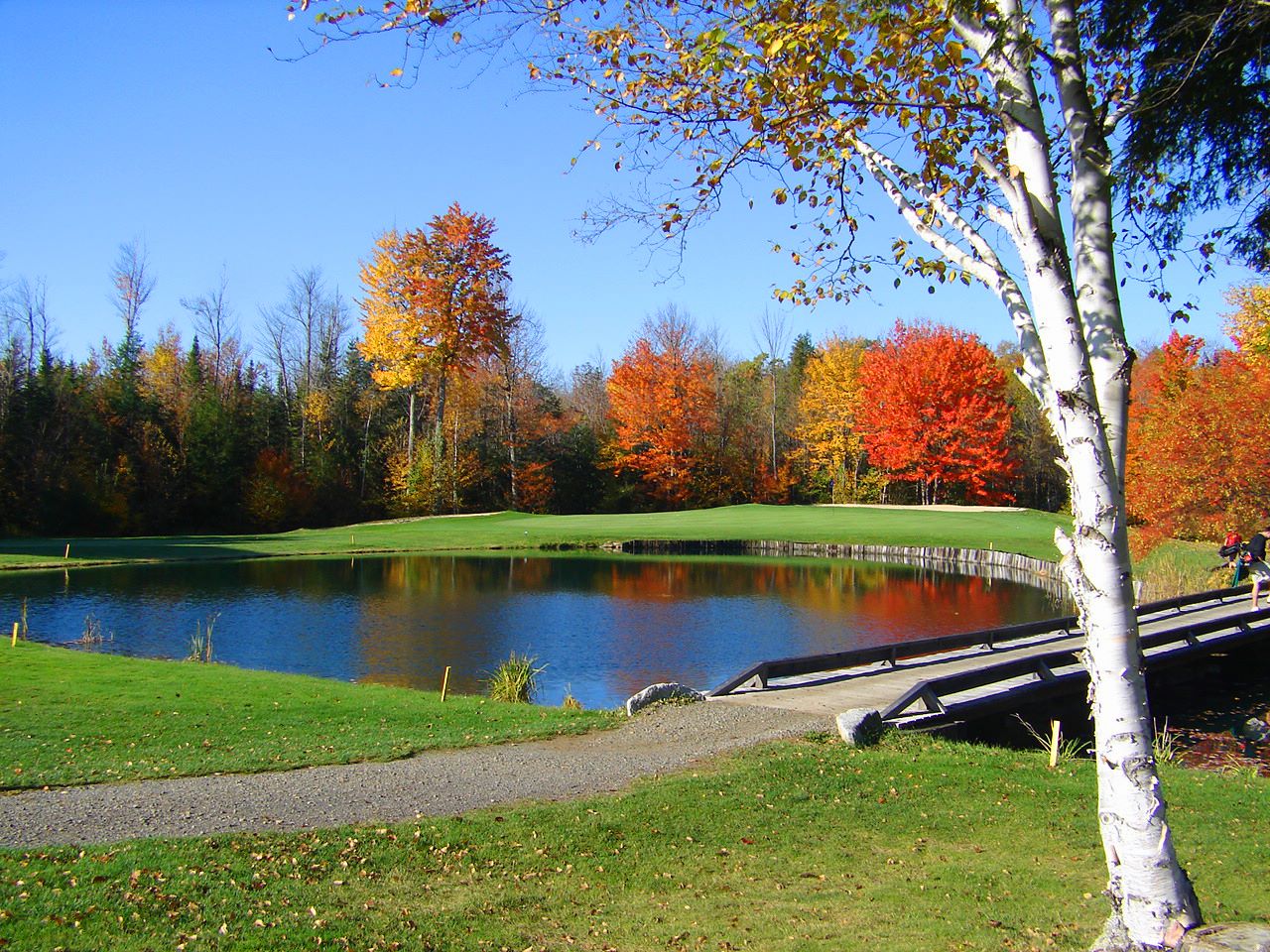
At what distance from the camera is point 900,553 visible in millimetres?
43562

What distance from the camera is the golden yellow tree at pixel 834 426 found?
210 feet

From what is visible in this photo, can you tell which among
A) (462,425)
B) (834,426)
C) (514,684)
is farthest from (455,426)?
(514,684)

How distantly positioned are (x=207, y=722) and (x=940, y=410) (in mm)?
51452

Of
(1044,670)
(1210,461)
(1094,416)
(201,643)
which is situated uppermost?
(1210,461)

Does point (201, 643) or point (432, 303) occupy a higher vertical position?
point (432, 303)

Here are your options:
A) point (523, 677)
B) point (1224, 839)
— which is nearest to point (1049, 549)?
point (523, 677)

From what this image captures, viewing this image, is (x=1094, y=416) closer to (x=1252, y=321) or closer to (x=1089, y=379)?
(x=1089, y=379)

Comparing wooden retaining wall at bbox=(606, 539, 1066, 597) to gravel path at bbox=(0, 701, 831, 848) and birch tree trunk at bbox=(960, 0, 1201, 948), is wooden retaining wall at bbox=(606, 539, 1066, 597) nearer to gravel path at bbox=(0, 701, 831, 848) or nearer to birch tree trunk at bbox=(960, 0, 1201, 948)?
gravel path at bbox=(0, 701, 831, 848)

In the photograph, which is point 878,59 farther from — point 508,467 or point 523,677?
point 508,467

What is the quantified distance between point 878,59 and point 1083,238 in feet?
5.92

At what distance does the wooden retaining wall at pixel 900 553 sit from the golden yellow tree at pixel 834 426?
19.4m

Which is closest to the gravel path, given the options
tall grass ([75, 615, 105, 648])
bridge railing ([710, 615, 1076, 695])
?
bridge railing ([710, 615, 1076, 695])

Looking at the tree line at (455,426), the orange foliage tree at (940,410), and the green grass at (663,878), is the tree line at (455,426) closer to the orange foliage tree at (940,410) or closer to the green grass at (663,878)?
the orange foliage tree at (940,410)

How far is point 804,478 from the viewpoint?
2655 inches
